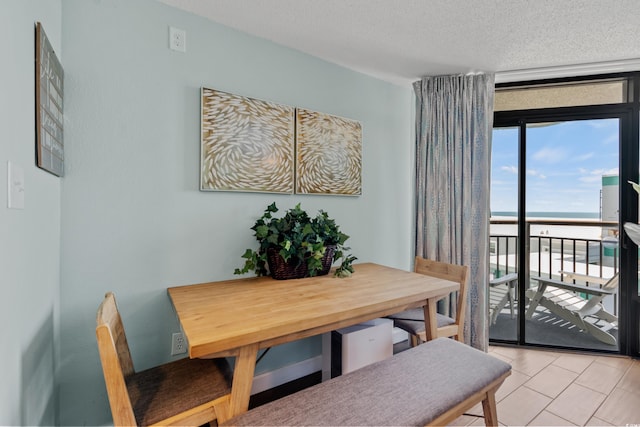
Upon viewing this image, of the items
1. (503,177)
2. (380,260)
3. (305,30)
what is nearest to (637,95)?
(503,177)

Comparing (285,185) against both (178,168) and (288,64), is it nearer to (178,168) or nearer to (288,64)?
(178,168)

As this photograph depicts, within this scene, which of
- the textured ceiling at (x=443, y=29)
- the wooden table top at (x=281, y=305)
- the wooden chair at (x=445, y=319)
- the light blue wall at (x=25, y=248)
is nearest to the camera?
the light blue wall at (x=25, y=248)

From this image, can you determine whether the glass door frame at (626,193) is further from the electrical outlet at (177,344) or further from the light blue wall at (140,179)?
the electrical outlet at (177,344)

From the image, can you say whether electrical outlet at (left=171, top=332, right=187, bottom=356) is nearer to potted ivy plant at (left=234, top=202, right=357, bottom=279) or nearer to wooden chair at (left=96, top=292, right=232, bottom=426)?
wooden chair at (left=96, top=292, right=232, bottom=426)

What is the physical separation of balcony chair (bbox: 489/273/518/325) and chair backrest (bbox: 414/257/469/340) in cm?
90

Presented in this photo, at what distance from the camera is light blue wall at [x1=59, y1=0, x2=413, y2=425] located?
1439 mm

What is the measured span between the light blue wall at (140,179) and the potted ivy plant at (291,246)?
0.60ft

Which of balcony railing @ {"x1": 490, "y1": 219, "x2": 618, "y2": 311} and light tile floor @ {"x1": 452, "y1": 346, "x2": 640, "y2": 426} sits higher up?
balcony railing @ {"x1": 490, "y1": 219, "x2": 618, "y2": 311}

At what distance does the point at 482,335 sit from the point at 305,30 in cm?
261

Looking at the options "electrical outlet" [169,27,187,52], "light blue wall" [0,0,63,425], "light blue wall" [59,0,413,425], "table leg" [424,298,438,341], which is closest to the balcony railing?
"table leg" [424,298,438,341]

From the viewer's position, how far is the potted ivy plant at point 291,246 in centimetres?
172

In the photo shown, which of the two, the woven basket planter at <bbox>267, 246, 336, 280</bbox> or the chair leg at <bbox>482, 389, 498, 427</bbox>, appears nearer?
the chair leg at <bbox>482, 389, 498, 427</bbox>

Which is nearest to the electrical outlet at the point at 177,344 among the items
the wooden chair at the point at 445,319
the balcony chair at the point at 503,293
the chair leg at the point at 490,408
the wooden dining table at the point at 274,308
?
the wooden dining table at the point at 274,308

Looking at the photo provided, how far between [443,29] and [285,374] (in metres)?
2.46
